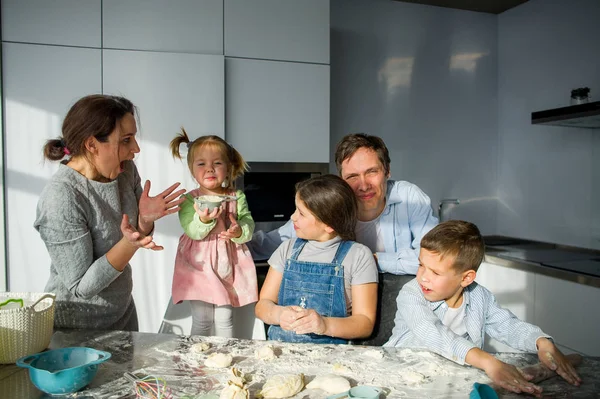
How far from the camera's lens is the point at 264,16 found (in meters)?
2.84

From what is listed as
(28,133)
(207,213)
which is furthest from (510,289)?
(28,133)

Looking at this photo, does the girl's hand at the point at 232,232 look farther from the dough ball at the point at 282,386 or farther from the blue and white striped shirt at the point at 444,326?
the dough ball at the point at 282,386

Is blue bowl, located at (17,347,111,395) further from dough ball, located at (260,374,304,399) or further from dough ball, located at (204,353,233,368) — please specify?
dough ball, located at (260,374,304,399)

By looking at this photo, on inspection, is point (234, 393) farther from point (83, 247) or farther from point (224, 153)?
point (224, 153)

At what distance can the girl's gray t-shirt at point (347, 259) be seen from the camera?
62.0 inches

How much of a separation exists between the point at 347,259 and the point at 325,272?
0.08 metres

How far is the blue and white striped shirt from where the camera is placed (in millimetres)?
1368

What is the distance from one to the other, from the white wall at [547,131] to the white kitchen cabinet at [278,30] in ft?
5.40

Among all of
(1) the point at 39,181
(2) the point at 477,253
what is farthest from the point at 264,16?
(2) the point at 477,253

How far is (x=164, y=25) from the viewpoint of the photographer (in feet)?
8.80

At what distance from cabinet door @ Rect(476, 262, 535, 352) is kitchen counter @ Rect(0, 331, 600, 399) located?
1678 millimetres

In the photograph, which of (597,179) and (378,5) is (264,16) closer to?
(378,5)

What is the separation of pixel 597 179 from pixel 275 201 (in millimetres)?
2033

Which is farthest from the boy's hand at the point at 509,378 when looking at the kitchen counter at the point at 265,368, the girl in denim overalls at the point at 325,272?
the girl in denim overalls at the point at 325,272
